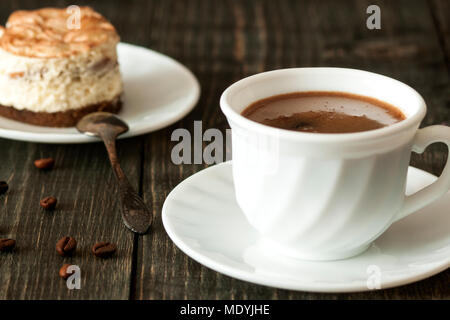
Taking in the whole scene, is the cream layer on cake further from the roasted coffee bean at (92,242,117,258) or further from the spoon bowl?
the roasted coffee bean at (92,242,117,258)

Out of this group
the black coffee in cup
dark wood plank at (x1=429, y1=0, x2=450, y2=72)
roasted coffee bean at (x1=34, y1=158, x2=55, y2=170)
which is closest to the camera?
the black coffee in cup

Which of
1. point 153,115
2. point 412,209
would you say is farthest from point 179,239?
point 153,115

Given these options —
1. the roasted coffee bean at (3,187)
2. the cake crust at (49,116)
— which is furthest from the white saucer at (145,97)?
the roasted coffee bean at (3,187)

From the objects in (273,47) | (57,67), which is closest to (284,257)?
(57,67)

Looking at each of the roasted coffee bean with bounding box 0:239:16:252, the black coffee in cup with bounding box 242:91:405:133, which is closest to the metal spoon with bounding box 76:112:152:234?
the roasted coffee bean with bounding box 0:239:16:252

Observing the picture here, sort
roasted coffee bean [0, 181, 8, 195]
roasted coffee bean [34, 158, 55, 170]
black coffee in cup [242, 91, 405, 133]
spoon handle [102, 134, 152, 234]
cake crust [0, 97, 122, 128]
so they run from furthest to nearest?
cake crust [0, 97, 122, 128] → roasted coffee bean [34, 158, 55, 170] → roasted coffee bean [0, 181, 8, 195] → spoon handle [102, 134, 152, 234] → black coffee in cup [242, 91, 405, 133]

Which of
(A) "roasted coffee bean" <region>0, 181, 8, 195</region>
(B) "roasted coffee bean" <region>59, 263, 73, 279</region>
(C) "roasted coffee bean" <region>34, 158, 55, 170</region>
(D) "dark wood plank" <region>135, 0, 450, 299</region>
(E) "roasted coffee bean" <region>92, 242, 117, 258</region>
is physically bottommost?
(D) "dark wood plank" <region>135, 0, 450, 299</region>

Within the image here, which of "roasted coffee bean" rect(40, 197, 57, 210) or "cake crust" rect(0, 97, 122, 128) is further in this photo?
"cake crust" rect(0, 97, 122, 128)

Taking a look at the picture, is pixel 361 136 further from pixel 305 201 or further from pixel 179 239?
pixel 179 239
